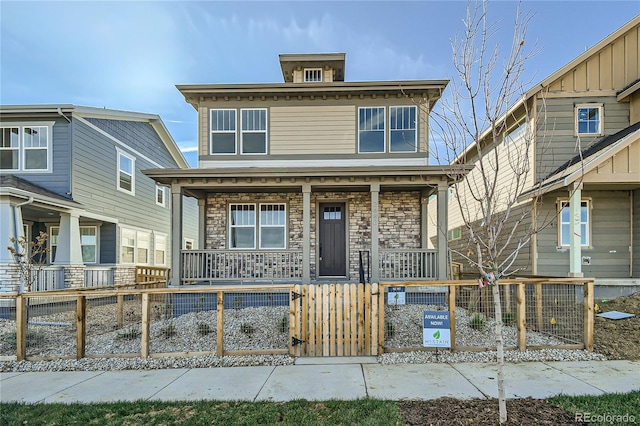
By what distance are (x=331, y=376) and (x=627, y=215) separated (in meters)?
10.4

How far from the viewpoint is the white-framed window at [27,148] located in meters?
11.9

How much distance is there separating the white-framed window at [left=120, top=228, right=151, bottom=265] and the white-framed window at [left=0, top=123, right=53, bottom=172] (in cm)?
366

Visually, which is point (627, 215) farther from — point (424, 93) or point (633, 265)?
point (424, 93)

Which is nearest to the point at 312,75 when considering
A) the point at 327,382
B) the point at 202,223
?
the point at 202,223

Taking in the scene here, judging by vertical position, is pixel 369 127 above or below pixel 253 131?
above

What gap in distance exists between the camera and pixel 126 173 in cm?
1495

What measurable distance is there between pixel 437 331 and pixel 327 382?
6.57 feet

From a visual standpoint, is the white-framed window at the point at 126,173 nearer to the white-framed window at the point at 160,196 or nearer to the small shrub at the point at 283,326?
the white-framed window at the point at 160,196

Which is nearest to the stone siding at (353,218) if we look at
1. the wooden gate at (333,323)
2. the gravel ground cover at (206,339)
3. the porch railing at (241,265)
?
the porch railing at (241,265)

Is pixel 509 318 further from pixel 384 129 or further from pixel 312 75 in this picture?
pixel 312 75

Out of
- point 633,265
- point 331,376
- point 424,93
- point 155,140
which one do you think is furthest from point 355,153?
point 155,140

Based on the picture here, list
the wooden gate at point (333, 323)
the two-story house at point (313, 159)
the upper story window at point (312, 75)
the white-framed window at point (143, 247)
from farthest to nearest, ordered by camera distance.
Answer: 1. the white-framed window at point (143, 247)
2. the upper story window at point (312, 75)
3. the two-story house at point (313, 159)
4. the wooden gate at point (333, 323)

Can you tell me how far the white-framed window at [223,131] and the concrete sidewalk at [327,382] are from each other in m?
7.28

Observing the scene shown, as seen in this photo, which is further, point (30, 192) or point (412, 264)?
point (30, 192)
